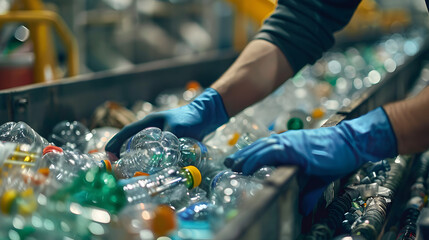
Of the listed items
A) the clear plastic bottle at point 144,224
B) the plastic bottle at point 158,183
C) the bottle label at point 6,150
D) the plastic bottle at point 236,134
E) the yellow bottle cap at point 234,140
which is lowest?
the plastic bottle at point 236,134

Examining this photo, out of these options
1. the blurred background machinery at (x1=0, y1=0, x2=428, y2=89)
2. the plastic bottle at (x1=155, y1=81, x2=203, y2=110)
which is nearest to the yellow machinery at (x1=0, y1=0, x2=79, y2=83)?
the blurred background machinery at (x1=0, y1=0, x2=428, y2=89)

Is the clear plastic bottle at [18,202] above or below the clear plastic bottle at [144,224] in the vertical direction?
below

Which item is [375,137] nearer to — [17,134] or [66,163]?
[66,163]

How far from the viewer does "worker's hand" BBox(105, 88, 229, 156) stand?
200 centimetres

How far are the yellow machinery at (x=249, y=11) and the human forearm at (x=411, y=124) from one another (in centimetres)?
218

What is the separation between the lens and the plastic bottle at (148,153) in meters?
1.85

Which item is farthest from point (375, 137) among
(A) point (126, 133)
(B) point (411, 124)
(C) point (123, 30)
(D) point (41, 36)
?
(C) point (123, 30)

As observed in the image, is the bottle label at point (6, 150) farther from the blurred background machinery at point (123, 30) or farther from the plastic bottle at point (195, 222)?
the blurred background machinery at point (123, 30)

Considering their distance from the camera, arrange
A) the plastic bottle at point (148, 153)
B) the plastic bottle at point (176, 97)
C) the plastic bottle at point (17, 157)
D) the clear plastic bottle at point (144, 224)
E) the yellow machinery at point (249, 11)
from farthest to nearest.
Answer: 1. the yellow machinery at point (249, 11)
2. the plastic bottle at point (176, 97)
3. the plastic bottle at point (148, 153)
4. the plastic bottle at point (17, 157)
5. the clear plastic bottle at point (144, 224)

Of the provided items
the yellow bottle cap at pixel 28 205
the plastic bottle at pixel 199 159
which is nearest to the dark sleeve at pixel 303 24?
the plastic bottle at pixel 199 159

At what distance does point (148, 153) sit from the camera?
1915mm

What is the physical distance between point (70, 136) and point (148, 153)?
0.68 meters

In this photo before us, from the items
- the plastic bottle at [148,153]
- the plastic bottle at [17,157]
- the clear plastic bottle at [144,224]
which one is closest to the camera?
the clear plastic bottle at [144,224]

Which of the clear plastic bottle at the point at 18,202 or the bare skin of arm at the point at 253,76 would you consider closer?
the clear plastic bottle at the point at 18,202
